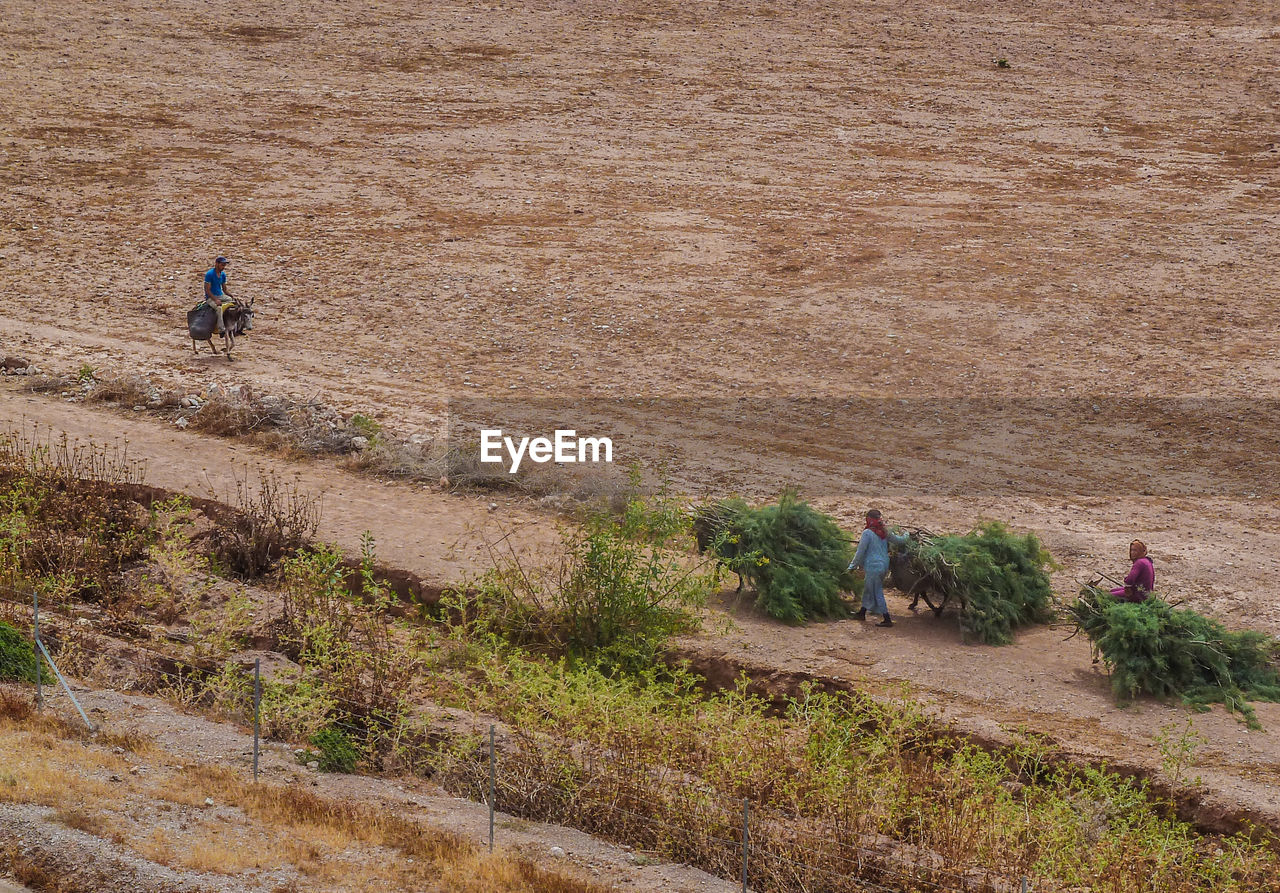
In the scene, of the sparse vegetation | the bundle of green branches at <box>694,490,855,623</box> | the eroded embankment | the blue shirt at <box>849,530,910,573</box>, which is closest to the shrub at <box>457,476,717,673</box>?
the sparse vegetation

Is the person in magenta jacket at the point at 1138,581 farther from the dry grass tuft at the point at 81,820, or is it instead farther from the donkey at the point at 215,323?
the donkey at the point at 215,323

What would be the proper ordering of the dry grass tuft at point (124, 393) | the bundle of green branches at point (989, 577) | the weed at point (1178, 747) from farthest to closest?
1. the dry grass tuft at point (124, 393)
2. the bundle of green branches at point (989, 577)
3. the weed at point (1178, 747)

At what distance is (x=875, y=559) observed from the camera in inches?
512

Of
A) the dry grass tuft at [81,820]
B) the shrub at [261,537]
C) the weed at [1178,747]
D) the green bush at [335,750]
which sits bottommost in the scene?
the dry grass tuft at [81,820]

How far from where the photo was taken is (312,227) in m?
24.6

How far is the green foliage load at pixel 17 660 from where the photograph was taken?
35.9ft

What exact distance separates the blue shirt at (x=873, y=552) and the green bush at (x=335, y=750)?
501 cm

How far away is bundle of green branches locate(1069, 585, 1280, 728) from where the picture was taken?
11578mm

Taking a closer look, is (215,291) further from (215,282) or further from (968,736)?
(968,736)

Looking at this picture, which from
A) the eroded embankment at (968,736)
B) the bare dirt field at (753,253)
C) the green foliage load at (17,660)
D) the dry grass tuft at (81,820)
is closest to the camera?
the dry grass tuft at (81,820)

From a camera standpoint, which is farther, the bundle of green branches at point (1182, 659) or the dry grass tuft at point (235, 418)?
the dry grass tuft at point (235, 418)

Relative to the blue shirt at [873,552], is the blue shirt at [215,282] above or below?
above

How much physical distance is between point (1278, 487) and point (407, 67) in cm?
2193

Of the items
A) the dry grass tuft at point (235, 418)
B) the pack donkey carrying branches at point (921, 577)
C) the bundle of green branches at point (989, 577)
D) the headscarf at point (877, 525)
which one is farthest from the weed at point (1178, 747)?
the dry grass tuft at point (235, 418)
